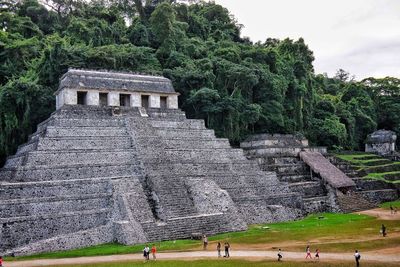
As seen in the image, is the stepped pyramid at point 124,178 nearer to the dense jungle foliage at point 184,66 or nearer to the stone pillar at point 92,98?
the stone pillar at point 92,98

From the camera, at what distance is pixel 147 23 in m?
63.6

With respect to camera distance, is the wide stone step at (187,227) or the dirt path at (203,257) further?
the wide stone step at (187,227)

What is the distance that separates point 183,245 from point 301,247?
6.43 metres

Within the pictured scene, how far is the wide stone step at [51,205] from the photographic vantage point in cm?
2708

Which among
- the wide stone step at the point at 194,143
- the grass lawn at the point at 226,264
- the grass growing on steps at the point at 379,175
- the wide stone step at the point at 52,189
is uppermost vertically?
the wide stone step at the point at 194,143

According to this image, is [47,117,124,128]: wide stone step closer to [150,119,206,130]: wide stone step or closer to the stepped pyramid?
the stepped pyramid

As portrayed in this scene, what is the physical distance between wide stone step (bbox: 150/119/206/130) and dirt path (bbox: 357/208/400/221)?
1596 cm

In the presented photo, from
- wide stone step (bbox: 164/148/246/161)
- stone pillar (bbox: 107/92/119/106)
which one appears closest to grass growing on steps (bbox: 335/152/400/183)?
wide stone step (bbox: 164/148/246/161)

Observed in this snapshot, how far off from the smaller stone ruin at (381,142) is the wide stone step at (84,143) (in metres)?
42.3

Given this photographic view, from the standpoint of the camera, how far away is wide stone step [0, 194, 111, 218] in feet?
88.8

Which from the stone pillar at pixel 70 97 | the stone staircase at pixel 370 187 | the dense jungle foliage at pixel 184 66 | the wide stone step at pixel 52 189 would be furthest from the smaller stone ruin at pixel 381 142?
the wide stone step at pixel 52 189

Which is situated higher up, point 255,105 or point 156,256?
point 255,105

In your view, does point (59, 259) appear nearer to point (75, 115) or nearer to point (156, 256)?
point (156, 256)

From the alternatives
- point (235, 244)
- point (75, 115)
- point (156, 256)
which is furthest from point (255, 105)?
point (156, 256)
